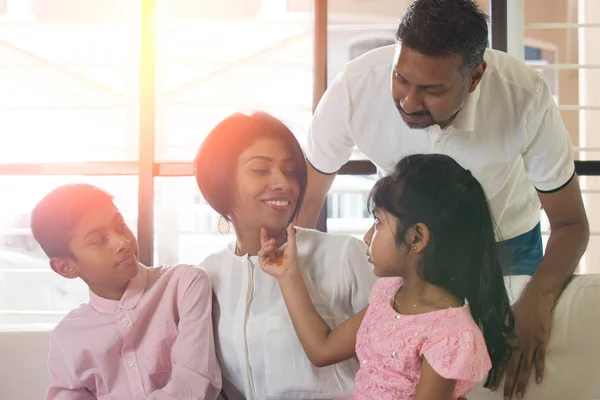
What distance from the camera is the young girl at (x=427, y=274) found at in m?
1.12

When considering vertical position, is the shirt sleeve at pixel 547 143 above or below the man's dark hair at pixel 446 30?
below

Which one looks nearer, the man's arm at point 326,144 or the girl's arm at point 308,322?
the girl's arm at point 308,322

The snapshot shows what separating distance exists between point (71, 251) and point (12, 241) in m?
1.75

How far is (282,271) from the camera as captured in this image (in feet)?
4.42

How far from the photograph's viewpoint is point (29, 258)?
2.94 meters

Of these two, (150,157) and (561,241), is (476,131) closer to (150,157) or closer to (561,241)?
(561,241)

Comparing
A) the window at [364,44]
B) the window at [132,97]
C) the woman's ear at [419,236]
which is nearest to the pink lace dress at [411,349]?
the woman's ear at [419,236]

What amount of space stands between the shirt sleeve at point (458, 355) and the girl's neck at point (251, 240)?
497 millimetres

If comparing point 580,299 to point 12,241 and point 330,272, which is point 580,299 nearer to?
point 330,272

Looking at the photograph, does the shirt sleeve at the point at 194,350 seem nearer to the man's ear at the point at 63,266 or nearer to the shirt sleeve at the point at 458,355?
the man's ear at the point at 63,266

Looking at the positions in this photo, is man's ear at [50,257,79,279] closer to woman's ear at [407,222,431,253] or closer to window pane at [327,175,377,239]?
woman's ear at [407,222,431,253]

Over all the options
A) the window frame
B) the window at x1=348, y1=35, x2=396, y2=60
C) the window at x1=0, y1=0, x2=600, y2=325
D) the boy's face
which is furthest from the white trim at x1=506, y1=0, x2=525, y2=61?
the boy's face

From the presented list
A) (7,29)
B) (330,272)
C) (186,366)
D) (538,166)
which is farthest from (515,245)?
(7,29)

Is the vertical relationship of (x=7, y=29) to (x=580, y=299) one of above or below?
above
